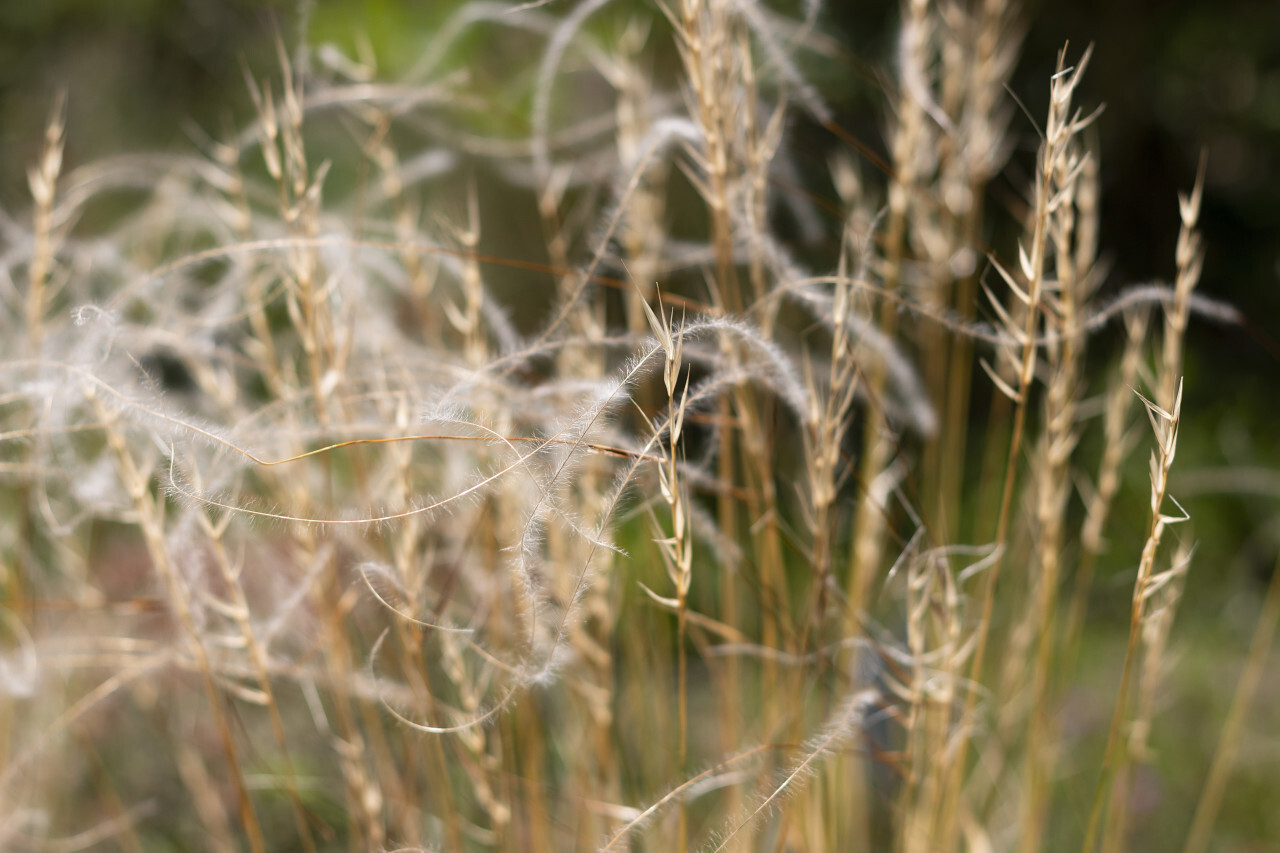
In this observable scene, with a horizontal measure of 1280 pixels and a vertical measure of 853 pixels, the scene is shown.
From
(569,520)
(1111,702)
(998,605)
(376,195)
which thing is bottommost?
(1111,702)

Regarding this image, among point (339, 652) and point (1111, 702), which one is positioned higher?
point (339, 652)

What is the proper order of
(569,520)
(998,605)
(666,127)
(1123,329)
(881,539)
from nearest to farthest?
(569,520)
(666,127)
(881,539)
(998,605)
(1123,329)

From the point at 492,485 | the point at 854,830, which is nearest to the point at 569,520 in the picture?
the point at 492,485

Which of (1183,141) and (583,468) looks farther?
(1183,141)

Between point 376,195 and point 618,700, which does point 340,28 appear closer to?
point 376,195

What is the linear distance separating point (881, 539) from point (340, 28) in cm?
180

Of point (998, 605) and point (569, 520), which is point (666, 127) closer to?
point (569, 520)

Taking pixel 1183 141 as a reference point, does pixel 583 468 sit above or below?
below

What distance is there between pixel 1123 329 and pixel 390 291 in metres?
1.41

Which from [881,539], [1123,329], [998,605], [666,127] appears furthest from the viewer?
[1123,329]

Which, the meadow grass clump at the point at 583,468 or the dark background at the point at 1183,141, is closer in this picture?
the meadow grass clump at the point at 583,468

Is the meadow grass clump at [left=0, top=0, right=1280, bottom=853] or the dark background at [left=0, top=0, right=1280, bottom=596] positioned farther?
the dark background at [left=0, top=0, right=1280, bottom=596]

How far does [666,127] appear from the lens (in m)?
0.46

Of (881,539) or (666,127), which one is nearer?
(666,127)
